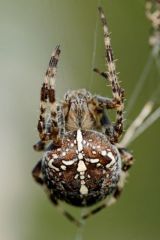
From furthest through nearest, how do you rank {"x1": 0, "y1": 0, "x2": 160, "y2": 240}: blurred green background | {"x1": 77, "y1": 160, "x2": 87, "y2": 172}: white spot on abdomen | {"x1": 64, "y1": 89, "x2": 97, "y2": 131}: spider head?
{"x1": 0, "y1": 0, "x2": 160, "y2": 240}: blurred green background
{"x1": 64, "y1": 89, "x2": 97, "y2": 131}: spider head
{"x1": 77, "y1": 160, "x2": 87, "y2": 172}: white spot on abdomen

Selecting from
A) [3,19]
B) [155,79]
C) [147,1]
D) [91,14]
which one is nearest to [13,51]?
[3,19]

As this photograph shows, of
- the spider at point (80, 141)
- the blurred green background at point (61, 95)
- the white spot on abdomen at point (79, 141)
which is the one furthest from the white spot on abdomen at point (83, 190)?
the blurred green background at point (61, 95)

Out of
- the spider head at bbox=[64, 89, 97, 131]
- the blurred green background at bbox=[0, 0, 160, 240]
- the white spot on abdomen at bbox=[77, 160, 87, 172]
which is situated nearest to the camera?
the white spot on abdomen at bbox=[77, 160, 87, 172]

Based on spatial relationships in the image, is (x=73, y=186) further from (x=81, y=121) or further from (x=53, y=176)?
(x=81, y=121)

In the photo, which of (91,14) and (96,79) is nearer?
(96,79)

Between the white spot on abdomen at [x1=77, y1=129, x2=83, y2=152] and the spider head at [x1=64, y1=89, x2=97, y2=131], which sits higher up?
the spider head at [x1=64, y1=89, x2=97, y2=131]

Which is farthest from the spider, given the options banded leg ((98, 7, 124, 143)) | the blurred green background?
the blurred green background

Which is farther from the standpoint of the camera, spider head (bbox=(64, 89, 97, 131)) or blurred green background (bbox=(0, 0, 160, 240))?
blurred green background (bbox=(0, 0, 160, 240))

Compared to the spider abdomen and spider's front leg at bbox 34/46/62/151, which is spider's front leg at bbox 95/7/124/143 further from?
spider's front leg at bbox 34/46/62/151
